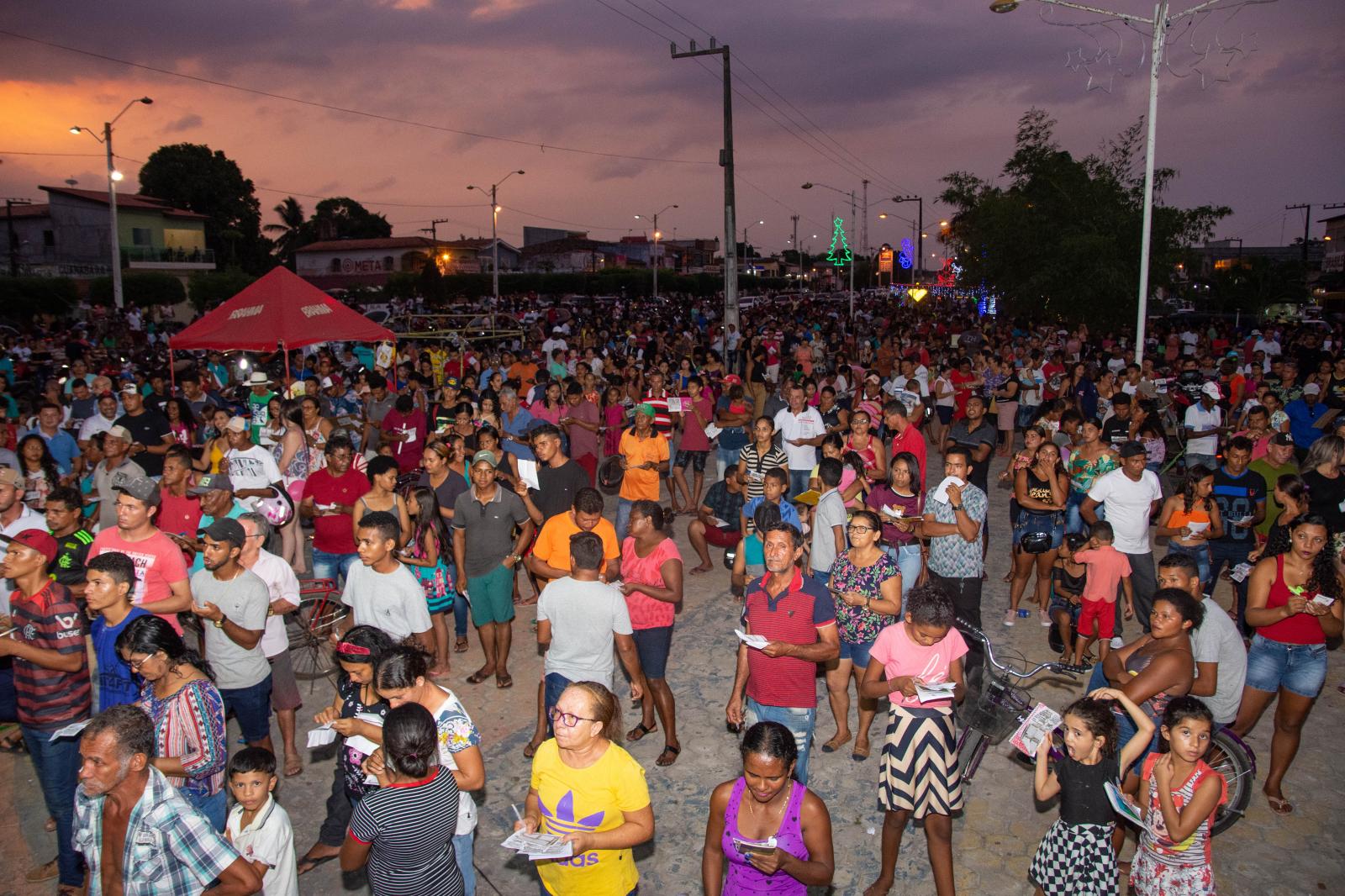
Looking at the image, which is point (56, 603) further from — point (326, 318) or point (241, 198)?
point (241, 198)

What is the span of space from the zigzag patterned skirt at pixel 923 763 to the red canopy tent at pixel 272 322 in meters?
9.65

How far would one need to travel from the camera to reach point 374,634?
4.05 m

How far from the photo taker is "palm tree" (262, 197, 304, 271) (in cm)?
8150

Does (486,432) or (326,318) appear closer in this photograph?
(486,432)

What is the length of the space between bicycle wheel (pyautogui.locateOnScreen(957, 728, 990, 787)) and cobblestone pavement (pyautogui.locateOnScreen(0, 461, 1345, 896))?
0.36m

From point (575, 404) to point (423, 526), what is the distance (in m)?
4.46

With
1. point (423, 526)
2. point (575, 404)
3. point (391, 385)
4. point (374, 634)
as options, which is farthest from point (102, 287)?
point (374, 634)

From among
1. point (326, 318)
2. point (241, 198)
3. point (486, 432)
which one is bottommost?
point (486, 432)

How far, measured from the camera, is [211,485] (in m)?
6.69

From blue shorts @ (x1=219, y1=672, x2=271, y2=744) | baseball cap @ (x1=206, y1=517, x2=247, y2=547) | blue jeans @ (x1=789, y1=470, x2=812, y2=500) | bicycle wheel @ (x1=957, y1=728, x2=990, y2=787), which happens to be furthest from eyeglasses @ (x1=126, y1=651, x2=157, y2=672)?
blue jeans @ (x1=789, y1=470, x2=812, y2=500)

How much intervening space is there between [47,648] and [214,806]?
3.88 feet

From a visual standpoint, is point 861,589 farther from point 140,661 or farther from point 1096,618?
point 140,661

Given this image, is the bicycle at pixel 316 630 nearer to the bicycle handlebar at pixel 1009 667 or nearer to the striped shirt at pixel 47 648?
the striped shirt at pixel 47 648

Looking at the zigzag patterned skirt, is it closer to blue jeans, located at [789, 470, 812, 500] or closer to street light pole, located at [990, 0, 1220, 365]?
blue jeans, located at [789, 470, 812, 500]
